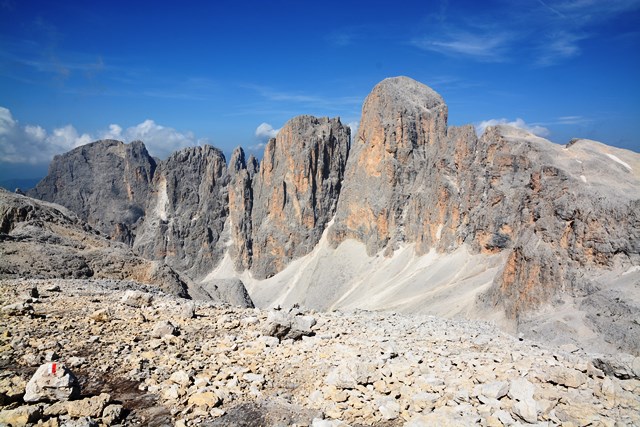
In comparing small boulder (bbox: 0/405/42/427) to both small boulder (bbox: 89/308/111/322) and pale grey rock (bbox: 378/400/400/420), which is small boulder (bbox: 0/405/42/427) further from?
pale grey rock (bbox: 378/400/400/420)

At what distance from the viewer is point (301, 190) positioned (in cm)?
13625

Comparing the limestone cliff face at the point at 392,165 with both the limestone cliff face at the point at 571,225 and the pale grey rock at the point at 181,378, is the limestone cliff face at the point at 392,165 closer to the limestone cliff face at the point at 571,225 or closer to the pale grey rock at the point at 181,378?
the limestone cliff face at the point at 571,225

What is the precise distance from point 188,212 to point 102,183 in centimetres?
4711

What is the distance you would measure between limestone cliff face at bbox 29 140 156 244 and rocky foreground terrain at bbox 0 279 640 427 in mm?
175806

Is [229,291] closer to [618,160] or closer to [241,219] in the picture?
[618,160]

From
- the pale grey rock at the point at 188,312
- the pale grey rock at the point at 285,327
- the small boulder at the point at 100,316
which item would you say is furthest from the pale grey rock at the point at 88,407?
the pale grey rock at the point at 188,312

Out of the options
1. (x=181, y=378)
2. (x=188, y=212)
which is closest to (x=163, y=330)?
(x=181, y=378)

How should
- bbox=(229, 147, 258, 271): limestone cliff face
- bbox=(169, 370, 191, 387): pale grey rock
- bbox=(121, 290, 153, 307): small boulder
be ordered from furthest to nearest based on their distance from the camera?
bbox=(229, 147, 258, 271): limestone cliff face → bbox=(121, 290, 153, 307): small boulder → bbox=(169, 370, 191, 387): pale grey rock

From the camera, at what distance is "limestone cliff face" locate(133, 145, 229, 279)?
152 meters

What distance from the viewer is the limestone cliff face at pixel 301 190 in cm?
13412

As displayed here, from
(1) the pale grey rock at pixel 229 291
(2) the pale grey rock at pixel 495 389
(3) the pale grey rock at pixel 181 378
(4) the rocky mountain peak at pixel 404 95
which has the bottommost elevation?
(1) the pale grey rock at pixel 229 291

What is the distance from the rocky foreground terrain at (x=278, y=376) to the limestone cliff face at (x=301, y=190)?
121374mm

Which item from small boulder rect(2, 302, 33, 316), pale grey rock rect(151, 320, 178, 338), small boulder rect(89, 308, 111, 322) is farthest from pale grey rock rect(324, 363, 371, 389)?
small boulder rect(2, 302, 33, 316)

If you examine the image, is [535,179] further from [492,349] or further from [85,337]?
[85,337]
